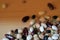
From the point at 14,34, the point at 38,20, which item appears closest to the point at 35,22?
the point at 38,20

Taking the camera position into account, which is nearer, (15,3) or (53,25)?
(53,25)

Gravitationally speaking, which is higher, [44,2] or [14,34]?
Answer: [44,2]

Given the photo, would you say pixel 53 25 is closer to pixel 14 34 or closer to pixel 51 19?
pixel 51 19

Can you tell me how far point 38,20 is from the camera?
3.87ft

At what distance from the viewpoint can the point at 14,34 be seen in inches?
A: 45.3

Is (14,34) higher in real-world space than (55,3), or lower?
lower

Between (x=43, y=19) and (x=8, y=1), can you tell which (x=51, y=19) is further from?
(x=8, y=1)

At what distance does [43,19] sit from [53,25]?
7 centimetres

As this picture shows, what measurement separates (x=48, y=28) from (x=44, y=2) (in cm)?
17

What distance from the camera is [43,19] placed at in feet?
3.83

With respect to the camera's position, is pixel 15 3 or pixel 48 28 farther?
pixel 15 3

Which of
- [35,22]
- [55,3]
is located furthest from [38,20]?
[55,3]

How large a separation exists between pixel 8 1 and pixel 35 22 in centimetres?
21

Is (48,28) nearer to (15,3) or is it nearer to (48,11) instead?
(48,11)
